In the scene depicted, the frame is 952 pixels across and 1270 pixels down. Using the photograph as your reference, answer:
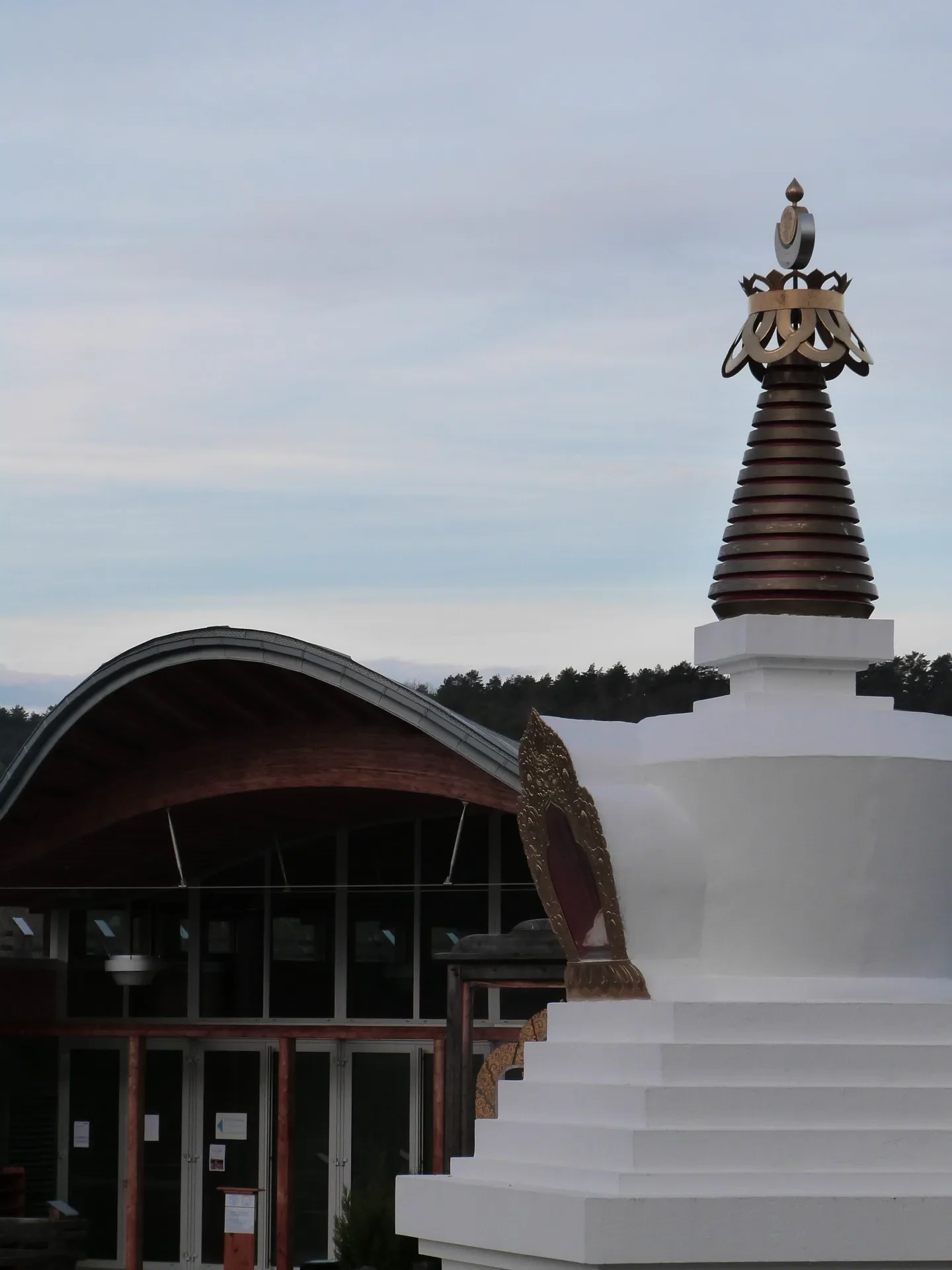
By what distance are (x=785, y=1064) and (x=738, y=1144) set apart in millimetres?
461

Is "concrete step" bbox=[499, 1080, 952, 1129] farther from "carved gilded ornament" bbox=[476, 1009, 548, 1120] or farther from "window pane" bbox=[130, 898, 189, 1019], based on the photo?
"window pane" bbox=[130, 898, 189, 1019]

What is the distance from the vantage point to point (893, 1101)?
34.7ft

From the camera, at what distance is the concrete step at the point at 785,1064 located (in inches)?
416

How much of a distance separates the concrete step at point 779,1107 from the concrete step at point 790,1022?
26 centimetres

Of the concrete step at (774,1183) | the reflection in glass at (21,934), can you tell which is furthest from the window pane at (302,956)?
the concrete step at (774,1183)

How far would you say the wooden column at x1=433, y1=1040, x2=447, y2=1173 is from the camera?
21.5 metres

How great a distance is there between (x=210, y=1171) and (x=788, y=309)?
1663cm

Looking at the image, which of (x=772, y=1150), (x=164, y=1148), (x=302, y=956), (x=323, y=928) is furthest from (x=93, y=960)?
(x=772, y=1150)

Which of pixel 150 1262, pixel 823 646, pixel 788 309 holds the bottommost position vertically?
pixel 150 1262

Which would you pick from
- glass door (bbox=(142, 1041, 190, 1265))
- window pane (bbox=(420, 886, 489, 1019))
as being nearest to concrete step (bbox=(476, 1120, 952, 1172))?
window pane (bbox=(420, 886, 489, 1019))

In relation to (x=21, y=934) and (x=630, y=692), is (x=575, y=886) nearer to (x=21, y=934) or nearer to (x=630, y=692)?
(x=21, y=934)

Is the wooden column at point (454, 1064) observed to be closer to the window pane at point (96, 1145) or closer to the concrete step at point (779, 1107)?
the window pane at point (96, 1145)

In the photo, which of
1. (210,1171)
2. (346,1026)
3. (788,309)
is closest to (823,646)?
(788,309)

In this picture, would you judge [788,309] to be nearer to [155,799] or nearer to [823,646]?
[823,646]
